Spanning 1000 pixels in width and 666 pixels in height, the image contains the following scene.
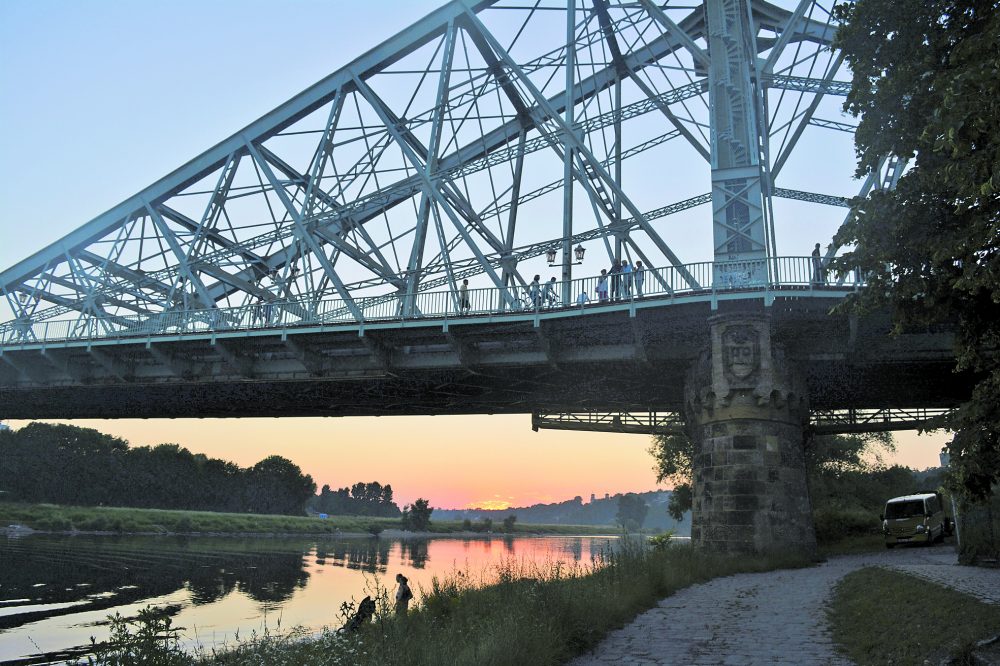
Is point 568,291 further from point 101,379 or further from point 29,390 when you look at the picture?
point 29,390

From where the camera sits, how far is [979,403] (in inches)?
363

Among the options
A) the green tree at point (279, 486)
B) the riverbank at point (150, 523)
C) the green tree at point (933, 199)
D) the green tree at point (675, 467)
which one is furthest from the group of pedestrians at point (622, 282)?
the green tree at point (279, 486)

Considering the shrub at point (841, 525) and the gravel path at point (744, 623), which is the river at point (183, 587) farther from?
the shrub at point (841, 525)

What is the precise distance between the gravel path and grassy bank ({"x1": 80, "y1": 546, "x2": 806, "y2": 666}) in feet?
1.18

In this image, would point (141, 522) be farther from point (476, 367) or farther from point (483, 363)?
point (483, 363)

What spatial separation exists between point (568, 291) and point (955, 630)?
66.1 feet

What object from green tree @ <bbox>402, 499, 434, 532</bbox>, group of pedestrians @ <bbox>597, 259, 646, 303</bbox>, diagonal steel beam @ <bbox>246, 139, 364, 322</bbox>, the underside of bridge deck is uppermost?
diagonal steel beam @ <bbox>246, 139, 364, 322</bbox>

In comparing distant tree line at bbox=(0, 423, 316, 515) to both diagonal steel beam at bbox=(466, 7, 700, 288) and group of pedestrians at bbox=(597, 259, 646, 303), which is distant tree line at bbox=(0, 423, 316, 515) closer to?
diagonal steel beam at bbox=(466, 7, 700, 288)

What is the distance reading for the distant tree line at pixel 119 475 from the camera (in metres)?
98.9

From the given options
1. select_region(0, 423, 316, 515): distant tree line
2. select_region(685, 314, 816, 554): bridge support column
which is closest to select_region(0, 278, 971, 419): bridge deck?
select_region(685, 314, 816, 554): bridge support column

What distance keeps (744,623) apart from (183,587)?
26.8 metres

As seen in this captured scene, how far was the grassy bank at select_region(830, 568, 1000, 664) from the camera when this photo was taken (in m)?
8.67

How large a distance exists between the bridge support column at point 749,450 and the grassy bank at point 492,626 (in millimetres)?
7202

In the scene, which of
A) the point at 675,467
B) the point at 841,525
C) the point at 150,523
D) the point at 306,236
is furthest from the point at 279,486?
the point at 841,525
